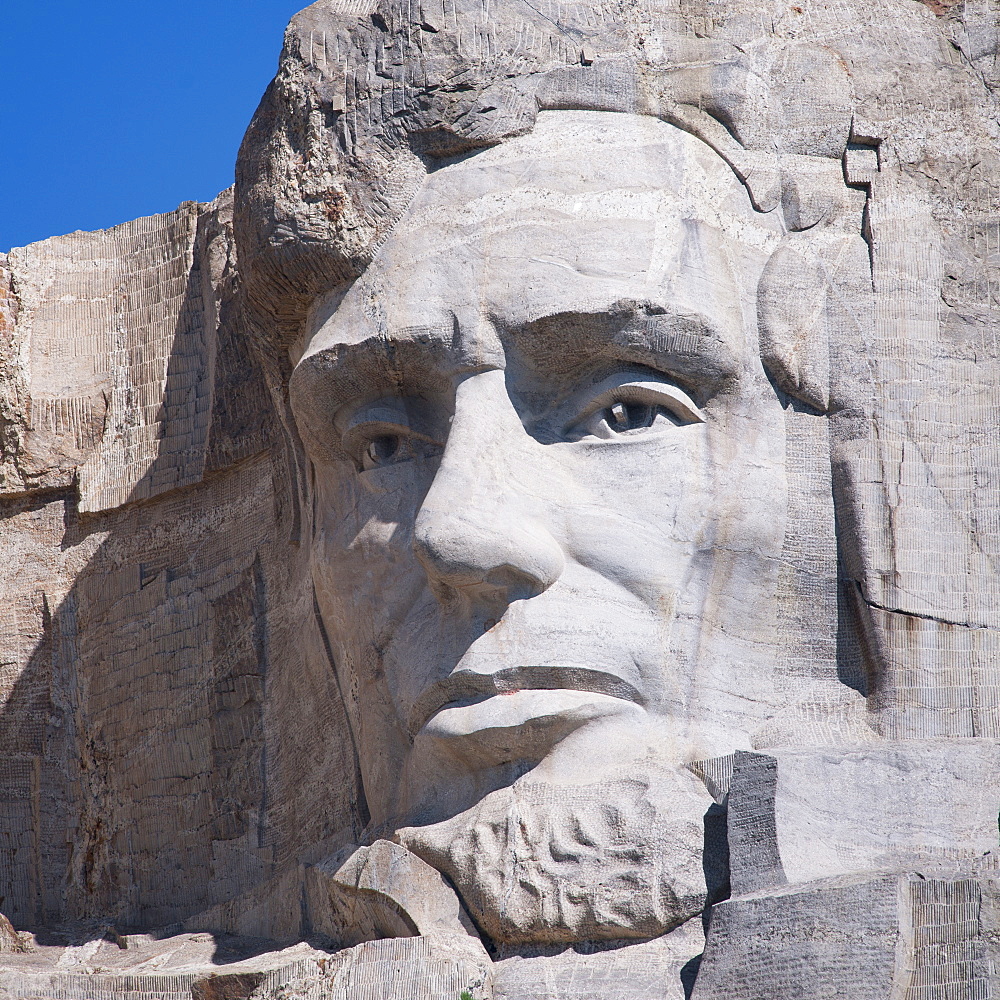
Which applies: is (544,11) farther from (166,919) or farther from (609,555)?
(166,919)

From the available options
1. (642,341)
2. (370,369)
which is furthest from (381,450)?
(642,341)

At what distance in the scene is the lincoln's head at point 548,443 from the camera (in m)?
4.56

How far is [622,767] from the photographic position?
454cm

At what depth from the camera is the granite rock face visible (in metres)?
4.39

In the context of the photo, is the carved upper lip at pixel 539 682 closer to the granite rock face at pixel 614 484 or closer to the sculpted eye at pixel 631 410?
the granite rock face at pixel 614 484

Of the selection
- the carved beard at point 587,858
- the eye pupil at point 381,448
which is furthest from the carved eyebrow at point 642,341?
the carved beard at point 587,858

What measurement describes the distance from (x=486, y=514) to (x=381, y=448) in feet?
1.90

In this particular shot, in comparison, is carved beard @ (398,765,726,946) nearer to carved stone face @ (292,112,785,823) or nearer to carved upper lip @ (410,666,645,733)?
carved stone face @ (292,112,785,823)

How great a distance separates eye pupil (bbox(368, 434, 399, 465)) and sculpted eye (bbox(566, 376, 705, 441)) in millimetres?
511

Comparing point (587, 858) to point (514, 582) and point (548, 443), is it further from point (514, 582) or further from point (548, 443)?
point (548, 443)

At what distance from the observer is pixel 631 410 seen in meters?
4.86

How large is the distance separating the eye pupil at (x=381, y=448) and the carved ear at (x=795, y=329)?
98cm

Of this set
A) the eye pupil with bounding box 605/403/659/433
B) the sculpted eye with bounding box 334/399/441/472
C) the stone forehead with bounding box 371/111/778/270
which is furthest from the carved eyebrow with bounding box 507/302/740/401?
the sculpted eye with bounding box 334/399/441/472

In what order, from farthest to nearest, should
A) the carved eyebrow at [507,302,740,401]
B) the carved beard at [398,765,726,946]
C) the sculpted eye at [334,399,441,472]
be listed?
the sculpted eye at [334,399,441,472], the carved eyebrow at [507,302,740,401], the carved beard at [398,765,726,946]
